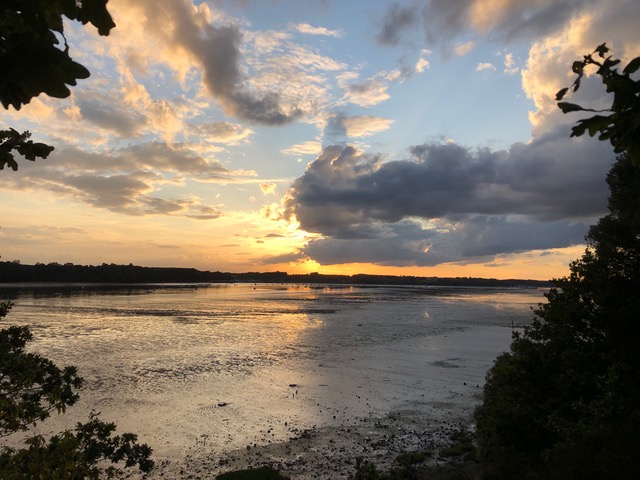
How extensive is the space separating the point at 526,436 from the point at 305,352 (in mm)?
35531

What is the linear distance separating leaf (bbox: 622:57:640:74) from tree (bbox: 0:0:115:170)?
432 cm

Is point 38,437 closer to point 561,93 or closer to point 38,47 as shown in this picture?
point 38,47

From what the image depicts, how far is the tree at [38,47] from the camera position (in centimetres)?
226

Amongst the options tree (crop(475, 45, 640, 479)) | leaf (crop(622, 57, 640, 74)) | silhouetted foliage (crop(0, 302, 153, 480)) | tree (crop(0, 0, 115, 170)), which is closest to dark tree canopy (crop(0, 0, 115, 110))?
tree (crop(0, 0, 115, 170))

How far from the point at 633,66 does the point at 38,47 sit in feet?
15.4

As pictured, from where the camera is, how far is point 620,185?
2770 centimetres

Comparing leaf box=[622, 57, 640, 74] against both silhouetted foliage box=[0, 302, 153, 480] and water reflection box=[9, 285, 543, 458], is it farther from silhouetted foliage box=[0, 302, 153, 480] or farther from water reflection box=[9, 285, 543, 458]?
water reflection box=[9, 285, 543, 458]

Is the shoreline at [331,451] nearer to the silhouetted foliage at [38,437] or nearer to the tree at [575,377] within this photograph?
the tree at [575,377]

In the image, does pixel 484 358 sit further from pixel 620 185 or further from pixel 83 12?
pixel 83 12

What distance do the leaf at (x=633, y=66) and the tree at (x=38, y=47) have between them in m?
4.32

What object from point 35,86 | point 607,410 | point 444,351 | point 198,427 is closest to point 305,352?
point 444,351

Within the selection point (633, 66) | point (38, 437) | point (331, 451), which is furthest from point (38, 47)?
point (331, 451)

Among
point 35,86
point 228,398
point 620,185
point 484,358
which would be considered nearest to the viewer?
point 35,86

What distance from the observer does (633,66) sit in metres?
3.84
